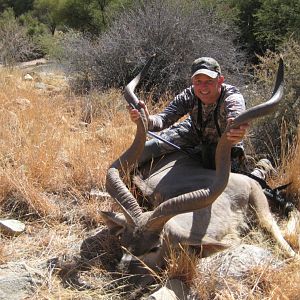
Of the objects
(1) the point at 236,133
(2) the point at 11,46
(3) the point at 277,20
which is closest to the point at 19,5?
(2) the point at 11,46

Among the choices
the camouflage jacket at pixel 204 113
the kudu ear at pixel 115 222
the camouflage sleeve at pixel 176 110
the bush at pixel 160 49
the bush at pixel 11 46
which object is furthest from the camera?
the bush at pixel 11 46

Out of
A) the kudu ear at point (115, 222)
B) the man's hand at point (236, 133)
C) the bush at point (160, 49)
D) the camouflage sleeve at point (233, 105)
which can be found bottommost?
the bush at point (160, 49)

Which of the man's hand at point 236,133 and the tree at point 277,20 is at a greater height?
the man's hand at point 236,133

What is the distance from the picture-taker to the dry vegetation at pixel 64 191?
3.22 metres

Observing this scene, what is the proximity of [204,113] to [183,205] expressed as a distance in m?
1.49

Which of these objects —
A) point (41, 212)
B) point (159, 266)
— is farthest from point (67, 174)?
point (159, 266)

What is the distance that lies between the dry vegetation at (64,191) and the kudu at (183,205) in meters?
0.20

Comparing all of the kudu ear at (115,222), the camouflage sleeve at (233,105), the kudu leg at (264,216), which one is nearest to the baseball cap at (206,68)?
the camouflage sleeve at (233,105)

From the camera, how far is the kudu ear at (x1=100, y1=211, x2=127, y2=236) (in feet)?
11.5

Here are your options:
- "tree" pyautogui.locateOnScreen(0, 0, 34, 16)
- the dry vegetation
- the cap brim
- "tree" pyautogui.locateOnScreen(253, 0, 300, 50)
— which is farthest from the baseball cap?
"tree" pyautogui.locateOnScreen(0, 0, 34, 16)

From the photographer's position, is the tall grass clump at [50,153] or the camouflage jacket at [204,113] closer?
the camouflage jacket at [204,113]

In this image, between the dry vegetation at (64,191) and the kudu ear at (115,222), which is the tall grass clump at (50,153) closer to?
the dry vegetation at (64,191)

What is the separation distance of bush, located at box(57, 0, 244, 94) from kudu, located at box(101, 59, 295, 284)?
458 cm

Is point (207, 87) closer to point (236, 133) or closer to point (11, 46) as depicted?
point (236, 133)
